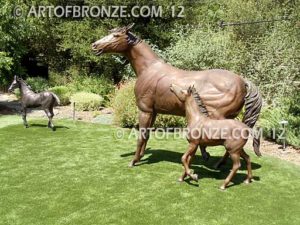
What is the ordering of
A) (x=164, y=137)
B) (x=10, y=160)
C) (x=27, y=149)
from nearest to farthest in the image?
(x=10, y=160), (x=27, y=149), (x=164, y=137)

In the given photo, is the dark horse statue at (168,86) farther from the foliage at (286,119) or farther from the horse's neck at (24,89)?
the horse's neck at (24,89)

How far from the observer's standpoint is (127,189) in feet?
24.6

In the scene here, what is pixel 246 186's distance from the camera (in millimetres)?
7598

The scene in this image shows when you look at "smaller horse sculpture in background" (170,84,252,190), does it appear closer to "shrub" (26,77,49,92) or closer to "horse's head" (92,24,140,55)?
"horse's head" (92,24,140,55)

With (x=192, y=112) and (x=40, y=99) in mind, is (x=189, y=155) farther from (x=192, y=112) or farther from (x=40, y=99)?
(x=40, y=99)

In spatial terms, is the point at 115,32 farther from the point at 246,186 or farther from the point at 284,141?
the point at 284,141

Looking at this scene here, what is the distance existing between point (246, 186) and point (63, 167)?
393cm

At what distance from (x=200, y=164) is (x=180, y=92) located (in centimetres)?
225

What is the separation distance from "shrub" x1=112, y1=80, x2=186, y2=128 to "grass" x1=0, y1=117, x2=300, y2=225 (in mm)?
2515

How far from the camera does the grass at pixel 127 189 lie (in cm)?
635

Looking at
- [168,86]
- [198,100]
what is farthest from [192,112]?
[168,86]

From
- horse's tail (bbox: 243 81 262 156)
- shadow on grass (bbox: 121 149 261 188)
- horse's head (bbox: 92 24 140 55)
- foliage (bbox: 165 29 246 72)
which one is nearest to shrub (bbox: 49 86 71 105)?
foliage (bbox: 165 29 246 72)

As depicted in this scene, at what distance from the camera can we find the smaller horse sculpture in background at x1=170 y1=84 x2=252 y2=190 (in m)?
7.05

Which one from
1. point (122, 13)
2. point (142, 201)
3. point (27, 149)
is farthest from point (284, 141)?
point (122, 13)
